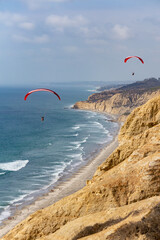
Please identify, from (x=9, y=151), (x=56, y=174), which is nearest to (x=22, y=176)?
(x=56, y=174)

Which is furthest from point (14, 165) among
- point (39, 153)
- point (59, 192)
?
point (59, 192)

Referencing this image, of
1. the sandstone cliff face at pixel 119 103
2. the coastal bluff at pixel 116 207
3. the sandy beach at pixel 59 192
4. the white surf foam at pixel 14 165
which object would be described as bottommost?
the sandy beach at pixel 59 192

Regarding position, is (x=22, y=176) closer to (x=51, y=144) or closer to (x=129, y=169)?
(x=51, y=144)

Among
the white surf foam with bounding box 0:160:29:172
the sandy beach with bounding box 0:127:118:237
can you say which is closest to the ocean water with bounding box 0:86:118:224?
the white surf foam with bounding box 0:160:29:172

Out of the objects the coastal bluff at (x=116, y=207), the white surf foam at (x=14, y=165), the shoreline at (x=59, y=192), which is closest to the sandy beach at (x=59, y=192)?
the shoreline at (x=59, y=192)

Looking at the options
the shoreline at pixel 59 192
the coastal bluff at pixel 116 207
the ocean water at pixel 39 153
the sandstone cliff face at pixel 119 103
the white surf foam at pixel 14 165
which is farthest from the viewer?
the sandstone cliff face at pixel 119 103

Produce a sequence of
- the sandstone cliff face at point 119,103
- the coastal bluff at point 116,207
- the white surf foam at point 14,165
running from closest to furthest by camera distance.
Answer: the coastal bluff at point 116,207 < the white surf foam at point 14,165 < the sandstone cliff face at point 119,103

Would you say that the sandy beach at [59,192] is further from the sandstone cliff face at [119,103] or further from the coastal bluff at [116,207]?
the sandstone cliff face at [119,103]

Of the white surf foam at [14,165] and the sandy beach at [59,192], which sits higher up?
the white surf foam at [14,165]
